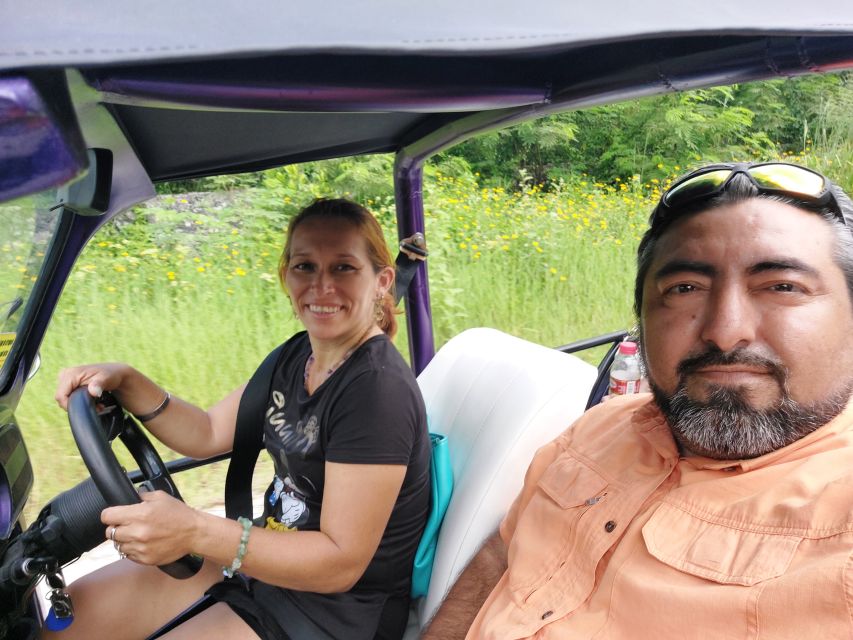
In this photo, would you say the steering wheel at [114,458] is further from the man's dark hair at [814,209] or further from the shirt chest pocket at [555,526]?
the man's dark hair at [814,209]

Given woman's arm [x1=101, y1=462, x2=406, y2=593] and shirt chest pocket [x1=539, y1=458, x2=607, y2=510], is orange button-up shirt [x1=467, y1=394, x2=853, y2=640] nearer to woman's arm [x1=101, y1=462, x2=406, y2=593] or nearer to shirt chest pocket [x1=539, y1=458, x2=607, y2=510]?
shirt chest pocket [x1=539, y1=458, x2=607, y2=510]

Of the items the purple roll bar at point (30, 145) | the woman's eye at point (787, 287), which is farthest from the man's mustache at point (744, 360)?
the purple roll bar at point (30, 145)

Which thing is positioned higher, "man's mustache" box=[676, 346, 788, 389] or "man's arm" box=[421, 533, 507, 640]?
"man's mustache" box=[676, 346, 788, 389]

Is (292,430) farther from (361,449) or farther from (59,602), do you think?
(59,602)

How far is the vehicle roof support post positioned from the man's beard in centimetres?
116

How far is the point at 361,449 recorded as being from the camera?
148 centimetres

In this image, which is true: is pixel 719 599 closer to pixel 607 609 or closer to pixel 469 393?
pixel 607 609

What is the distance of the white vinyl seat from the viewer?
1.61 metres

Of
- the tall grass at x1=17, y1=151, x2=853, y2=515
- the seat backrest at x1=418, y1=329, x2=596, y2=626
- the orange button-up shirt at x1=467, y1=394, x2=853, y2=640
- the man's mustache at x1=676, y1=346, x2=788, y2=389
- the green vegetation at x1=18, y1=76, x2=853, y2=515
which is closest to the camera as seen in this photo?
the orange button-up shirt at x1=467, y1=394, x2=853, y2=640

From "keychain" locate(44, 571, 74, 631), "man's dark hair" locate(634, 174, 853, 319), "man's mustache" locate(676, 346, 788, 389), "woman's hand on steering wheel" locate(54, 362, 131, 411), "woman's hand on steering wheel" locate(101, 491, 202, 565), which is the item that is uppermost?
"man's dark hair" locate(634, 174, 853, 319)

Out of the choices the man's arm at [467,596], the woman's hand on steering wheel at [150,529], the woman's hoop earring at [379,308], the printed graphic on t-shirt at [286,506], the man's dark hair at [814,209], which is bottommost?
the man's arm at [467,596]

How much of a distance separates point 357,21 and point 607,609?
1.00 metres

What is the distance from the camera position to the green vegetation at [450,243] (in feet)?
10.9

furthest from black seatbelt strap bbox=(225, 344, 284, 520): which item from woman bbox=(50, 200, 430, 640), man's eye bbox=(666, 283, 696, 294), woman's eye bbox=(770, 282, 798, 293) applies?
woman's eye bbox=(770, 282, 798, 293)
